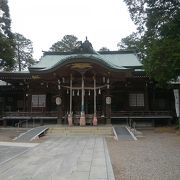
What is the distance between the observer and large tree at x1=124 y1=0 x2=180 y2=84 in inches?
795

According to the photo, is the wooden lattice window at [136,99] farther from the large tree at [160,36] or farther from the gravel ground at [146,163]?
the gravel ground at [146,163]

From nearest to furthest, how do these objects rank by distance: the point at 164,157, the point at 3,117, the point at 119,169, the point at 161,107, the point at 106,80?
1. the point at 119,169
2. the point at 164,157
3. the point at 106,80
4. the point at 3,117
5. the point at 161,107

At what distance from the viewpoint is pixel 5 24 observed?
37062 millimetres

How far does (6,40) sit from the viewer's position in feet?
109

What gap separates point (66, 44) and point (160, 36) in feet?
157

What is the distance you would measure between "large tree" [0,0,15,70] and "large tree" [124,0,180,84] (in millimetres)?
15321

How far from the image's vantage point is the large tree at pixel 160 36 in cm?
2019

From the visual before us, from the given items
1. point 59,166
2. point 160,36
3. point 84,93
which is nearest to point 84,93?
point 84,93

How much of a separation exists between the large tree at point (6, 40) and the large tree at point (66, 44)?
28.4 m

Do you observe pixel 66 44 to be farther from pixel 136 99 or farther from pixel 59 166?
pixel 59 166

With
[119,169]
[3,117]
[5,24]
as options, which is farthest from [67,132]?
[5,24]

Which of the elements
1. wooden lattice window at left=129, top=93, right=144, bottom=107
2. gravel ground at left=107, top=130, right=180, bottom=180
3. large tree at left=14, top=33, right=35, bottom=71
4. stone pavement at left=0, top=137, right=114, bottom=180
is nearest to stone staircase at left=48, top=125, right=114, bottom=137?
wooden lattice window at left=129, top=93, right=144, bottom=107

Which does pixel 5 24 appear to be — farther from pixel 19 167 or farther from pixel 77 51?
pixel 19 167

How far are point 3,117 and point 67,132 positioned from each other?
9.06 m
